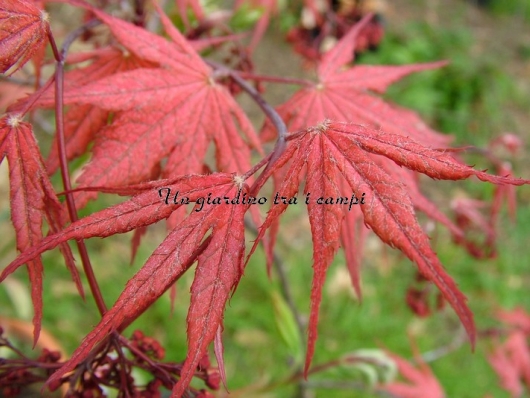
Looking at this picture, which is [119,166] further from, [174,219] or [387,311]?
[387,311]

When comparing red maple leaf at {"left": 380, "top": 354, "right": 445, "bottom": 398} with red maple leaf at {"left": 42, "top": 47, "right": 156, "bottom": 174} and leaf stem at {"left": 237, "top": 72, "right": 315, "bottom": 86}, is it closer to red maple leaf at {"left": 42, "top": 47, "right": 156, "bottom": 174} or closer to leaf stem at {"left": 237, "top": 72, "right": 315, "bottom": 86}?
leaf stem at {"left": 237, "top": 72, "right": 315, "bottom": 86}

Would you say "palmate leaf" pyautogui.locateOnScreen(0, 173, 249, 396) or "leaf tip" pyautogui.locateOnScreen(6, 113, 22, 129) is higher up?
"leaf tip" pyautogui.locateOnScreen(6, 113, 22, 129)

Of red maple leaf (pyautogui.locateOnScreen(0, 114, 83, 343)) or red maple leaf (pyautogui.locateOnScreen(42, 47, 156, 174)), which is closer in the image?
red maple leaf (pyautogui.locateOnScreen(0, 114, 83, 343))

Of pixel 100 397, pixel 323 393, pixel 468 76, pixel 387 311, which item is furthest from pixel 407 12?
pixel 100 397

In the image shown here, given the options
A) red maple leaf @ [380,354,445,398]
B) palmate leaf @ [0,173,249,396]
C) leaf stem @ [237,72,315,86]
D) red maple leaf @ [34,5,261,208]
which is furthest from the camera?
red maple leaf @ [380,354,445,398]

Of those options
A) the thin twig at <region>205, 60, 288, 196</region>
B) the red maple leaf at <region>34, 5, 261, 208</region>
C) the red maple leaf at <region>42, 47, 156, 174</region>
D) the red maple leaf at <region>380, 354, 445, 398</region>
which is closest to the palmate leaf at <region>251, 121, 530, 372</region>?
the thin twig at <region>205, 60, 288, 196</region>

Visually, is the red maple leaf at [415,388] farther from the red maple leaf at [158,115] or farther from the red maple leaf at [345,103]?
the red maple leaf at [158,115]

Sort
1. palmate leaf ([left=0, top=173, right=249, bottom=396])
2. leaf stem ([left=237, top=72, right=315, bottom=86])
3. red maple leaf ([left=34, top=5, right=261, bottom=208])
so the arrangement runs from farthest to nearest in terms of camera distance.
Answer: leaf stem ([left=237, top=72, right=315, bottom=86]), red maple leaf ([left=34, top=5, right=261, bottom=208]), palmate leaf ([left=0, top=173, right=249, bottom=396])
